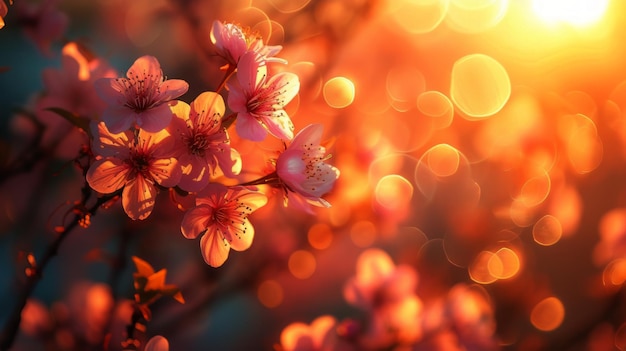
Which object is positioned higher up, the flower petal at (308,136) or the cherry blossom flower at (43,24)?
the flower petal at (308,136)

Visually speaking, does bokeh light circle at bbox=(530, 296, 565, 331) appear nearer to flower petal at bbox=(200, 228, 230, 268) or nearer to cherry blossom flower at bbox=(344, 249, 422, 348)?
cherry blossom flower at bbox=(344, 249, 422, 348)

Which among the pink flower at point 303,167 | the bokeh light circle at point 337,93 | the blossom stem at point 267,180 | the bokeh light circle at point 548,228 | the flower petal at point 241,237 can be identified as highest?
the pink flower at point 303,167

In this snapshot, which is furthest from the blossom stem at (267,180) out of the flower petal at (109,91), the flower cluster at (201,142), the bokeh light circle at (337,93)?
the bokeh light circle at (337,93)

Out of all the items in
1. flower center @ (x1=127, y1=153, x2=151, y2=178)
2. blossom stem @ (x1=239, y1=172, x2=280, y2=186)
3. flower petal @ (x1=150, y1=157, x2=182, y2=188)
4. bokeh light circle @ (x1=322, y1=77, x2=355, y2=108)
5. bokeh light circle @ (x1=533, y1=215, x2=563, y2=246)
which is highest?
blossom stem @ (x1=239, y1=172, x2=280, y2=186)

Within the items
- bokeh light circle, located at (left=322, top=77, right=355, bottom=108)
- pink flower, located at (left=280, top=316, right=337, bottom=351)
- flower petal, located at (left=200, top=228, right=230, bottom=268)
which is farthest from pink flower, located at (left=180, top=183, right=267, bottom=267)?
bokeh light circle, located at (left=322, top=77, right=355, bottom=108)

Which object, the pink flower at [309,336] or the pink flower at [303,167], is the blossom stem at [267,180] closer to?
the pink flower at [303,167]

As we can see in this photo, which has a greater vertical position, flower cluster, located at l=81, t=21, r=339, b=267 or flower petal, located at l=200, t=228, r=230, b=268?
flower cluster, located at l=81, t=21, r=339, b=267

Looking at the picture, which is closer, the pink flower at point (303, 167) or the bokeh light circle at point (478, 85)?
the pink flower at point (303, 167)

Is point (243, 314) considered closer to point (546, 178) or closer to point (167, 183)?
point (546, 178)
